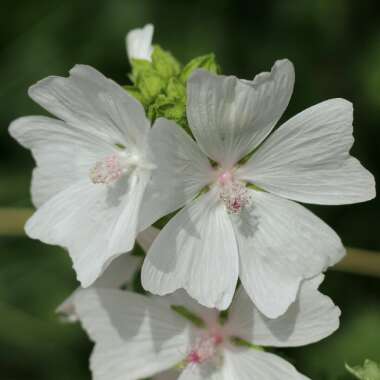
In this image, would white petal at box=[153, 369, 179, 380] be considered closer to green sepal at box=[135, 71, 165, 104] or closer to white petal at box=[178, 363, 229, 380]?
white petal at box=[178, 363, 229, 380]

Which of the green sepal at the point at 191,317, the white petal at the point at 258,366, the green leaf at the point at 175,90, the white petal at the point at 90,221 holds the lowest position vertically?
the white petal at the point at 258,366

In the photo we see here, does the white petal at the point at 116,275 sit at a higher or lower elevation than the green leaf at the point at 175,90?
lower

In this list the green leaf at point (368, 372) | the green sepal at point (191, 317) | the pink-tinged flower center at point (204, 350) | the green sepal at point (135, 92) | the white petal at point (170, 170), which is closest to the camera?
the white petal at point (170, 170)

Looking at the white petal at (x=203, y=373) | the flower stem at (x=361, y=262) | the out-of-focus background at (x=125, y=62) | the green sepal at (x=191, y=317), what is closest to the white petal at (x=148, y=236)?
the green sepal at (x=191, y=317)

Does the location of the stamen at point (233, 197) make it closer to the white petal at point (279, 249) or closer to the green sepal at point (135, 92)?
the white petal at point (279, 249)

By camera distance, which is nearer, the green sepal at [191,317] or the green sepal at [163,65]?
the green sepal at [163,65]

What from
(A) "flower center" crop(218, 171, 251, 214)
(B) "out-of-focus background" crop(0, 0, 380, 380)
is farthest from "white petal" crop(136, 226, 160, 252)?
(B) "out-of-focus background" crop(0, 0, 380, 380)

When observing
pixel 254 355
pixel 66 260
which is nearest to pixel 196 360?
pixel 254 355

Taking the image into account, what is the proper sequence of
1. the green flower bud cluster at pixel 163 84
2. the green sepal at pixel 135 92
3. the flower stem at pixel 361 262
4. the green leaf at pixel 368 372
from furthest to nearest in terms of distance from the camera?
1. the flower stem at pixel 361 262
2. the green sepal at pixel 135 92
3. the green flower bud cluster at pixel 163 84
4. the green leaf at pixel 368 372
